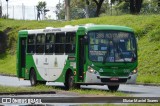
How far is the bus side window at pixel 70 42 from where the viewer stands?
2914 cm

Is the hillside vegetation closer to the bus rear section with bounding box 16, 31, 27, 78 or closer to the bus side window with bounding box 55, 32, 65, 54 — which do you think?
the bus rear section with bounding box 16, 31, 27, 78

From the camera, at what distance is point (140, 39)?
5091 cm

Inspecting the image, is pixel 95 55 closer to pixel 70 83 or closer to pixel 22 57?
pixel 70 83

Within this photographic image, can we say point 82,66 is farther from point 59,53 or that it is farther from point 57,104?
point 57,104

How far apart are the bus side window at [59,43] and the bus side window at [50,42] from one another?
0.48m

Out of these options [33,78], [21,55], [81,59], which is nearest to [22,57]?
[21,55]

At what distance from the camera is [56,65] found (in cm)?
3094

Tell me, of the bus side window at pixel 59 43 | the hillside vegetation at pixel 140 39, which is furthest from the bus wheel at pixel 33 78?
the hillside vegetation at pixel 140 39

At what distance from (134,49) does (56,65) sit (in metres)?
4.37

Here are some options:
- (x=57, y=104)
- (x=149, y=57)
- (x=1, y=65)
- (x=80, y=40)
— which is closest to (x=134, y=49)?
(x=80, y=40)

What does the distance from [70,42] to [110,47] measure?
2277 mm

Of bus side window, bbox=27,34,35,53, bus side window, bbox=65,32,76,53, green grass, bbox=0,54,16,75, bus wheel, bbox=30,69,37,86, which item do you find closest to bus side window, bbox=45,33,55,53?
bus side window, bbox=65,32,76,53

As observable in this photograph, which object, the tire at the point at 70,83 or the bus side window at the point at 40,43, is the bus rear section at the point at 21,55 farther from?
the tire at the point at 70,83

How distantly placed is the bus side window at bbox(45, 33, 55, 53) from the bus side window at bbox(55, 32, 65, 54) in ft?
1.57
